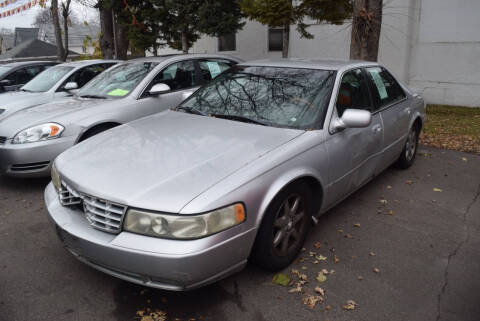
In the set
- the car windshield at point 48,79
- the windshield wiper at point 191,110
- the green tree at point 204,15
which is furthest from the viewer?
the green tree at point 204,15

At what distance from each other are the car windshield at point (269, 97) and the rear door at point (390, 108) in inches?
36.3

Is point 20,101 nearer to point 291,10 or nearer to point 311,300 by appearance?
point 291,10

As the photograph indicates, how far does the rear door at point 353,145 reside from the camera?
139 inches

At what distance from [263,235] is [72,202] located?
54.0 inches

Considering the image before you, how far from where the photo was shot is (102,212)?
8.58ft

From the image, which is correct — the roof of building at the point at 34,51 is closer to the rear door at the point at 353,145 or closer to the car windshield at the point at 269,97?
the car windshield at the point at 269,97

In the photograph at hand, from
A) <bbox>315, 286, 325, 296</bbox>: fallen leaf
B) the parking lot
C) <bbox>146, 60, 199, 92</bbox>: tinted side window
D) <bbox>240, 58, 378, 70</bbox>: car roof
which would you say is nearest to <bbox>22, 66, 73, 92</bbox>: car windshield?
<bbox>146, 60, 199, 92</bbox>: tinted side window

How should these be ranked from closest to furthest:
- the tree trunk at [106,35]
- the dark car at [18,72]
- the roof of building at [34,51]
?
Result: the dark car at [18,72], the tree trunk at [106,35], the roof of building at [34,51]

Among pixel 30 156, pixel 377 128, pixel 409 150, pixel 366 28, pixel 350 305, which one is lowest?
pixel 350 305

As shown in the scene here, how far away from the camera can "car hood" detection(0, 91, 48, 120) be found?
7.02 metres

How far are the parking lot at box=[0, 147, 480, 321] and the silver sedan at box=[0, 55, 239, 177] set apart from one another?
60 centimetres

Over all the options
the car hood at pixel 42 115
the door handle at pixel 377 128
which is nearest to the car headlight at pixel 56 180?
the car hood at pixel 42 115

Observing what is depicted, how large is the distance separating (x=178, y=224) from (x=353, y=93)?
2.38 meters

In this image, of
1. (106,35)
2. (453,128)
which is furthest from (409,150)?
(106,35)
